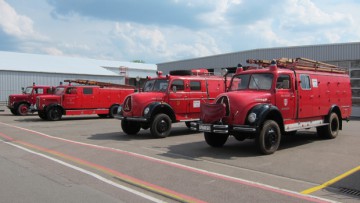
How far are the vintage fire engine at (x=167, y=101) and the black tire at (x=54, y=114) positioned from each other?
29.9 ft

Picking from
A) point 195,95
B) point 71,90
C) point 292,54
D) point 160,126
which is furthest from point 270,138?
point 292,54

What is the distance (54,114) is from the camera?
21844 mm

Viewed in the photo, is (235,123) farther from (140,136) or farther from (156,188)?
(140,136)

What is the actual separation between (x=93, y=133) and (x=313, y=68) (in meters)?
8.70

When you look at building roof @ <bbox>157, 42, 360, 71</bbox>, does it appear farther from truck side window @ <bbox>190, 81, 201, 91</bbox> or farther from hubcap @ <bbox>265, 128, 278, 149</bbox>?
hubcap @ <bbox>265, 128, 278, 149</bbox>

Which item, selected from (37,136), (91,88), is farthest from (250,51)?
(37,136)

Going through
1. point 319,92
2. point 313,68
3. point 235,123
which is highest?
point 313,68

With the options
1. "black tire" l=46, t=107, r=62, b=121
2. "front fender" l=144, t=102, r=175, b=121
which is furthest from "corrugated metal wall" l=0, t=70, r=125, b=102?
"front fender" l=144, t=102, r=175, b=121

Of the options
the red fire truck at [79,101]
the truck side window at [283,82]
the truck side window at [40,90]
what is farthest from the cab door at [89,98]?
the truck side window at [283,82]

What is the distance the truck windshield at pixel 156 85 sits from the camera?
14172 millimetres

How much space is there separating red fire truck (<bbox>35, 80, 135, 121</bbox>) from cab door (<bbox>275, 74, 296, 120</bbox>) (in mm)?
14964

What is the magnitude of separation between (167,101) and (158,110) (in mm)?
599

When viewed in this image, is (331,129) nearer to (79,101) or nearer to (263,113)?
(263,113)

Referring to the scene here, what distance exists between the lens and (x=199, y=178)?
23.2ft
